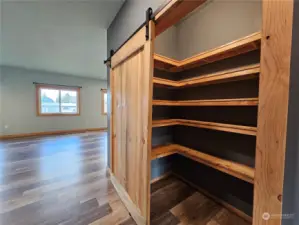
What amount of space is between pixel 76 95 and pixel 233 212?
6.73 metres

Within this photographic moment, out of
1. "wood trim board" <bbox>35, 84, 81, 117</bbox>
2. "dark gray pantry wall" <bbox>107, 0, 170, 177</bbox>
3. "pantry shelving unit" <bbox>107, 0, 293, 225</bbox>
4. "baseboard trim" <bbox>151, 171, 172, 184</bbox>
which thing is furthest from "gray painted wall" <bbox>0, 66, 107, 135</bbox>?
"baseboard trim" <bbox>151, 171, 172, 184</bbox>

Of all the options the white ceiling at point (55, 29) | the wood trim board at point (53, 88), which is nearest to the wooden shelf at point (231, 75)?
the white ceiling at point (55, 29)

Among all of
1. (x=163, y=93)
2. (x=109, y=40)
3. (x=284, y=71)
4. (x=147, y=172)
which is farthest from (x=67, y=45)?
(x=284, y=71)

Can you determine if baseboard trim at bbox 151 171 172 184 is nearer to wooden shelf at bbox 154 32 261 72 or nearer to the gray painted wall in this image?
wooden shelf at bbox 154 32 261 72

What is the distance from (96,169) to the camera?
2.59 m

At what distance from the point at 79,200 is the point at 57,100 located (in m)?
5.49

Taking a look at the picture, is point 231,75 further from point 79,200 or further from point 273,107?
point 79,200

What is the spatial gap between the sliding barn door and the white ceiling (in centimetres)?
84

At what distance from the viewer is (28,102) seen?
17.4 ft

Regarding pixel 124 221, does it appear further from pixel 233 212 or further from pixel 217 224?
pixel 233 212

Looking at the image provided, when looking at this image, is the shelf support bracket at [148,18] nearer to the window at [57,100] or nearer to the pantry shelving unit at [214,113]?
the pantry shelving unit at [214,113]

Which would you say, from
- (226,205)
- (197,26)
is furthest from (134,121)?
(197,26)

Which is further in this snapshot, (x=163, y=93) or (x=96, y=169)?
(x=96, y=169)

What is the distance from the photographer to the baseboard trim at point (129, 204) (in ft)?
4.35
